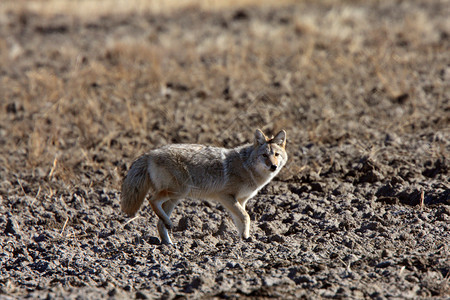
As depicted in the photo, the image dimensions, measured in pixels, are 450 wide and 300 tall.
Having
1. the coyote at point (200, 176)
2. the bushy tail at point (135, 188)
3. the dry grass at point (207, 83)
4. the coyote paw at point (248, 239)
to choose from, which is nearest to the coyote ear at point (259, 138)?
the coyote at point (200, 176)

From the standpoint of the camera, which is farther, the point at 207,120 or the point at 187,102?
the point at 187,102

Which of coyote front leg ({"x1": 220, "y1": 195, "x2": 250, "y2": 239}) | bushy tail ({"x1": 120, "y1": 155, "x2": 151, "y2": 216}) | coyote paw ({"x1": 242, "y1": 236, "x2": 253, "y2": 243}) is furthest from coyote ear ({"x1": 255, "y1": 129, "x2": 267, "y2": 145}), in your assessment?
bushy tail ({"x1": 120, "y1": 155, "x2": 151, "y2": 216})

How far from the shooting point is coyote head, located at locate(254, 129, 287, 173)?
7.03 metres

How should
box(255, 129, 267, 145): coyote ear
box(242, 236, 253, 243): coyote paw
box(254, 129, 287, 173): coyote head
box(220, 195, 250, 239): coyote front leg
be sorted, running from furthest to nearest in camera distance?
box(255, 129, 267, 145): coyote ear → box(254, 129, 287, 173): coyote head → box(220, 195, 250, 239): coyote front leg → box(242, 236, 253, 243): coyote paw

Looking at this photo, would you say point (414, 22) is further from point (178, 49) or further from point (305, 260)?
point (305, 260)

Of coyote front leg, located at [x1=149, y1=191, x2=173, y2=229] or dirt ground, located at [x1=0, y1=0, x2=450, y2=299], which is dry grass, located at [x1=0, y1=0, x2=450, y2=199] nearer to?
dirt ground, located at [x1=0, y1=0, x2=450, y2=299]

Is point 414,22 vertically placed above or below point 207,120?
above

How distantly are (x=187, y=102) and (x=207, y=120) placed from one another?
1.19 m

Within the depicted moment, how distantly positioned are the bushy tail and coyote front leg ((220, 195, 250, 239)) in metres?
0.88

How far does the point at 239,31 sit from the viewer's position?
16.7 meters

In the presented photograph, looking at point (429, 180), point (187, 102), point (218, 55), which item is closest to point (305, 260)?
point (429, 180)

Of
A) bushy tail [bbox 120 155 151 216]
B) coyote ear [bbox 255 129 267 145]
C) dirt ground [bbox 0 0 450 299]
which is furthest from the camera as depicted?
coyote ear [bbox 255 129 267 145]

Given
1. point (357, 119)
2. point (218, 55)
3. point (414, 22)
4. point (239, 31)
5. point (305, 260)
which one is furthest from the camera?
point (239, 31)

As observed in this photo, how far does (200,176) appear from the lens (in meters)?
7.01
